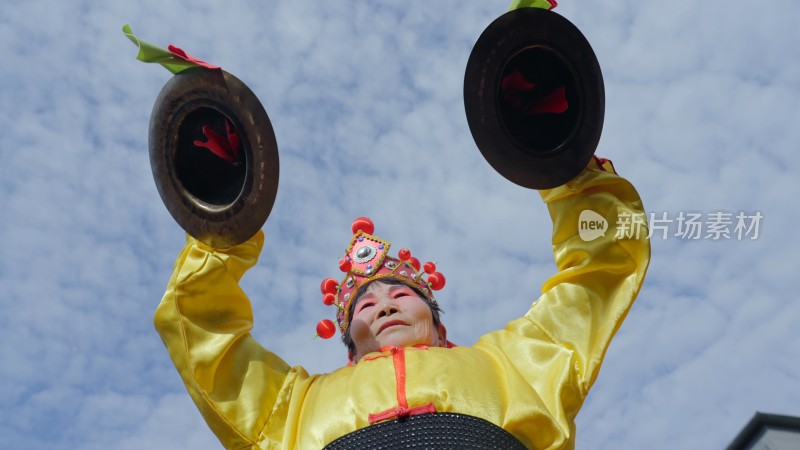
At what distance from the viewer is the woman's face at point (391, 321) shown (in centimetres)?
530

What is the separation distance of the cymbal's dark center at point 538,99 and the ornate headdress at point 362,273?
4.34 ft

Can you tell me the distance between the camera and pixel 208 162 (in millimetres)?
5047

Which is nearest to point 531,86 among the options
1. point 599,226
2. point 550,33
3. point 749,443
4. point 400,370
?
point 550,33

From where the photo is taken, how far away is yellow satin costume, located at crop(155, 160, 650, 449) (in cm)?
463

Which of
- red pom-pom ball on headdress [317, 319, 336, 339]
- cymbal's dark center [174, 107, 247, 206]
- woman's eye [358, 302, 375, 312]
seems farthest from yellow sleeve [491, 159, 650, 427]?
cymbal's dark center [174, 107, 247, 206]

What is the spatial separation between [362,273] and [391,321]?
1.78 feet


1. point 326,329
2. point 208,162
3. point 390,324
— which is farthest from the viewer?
point 326,329

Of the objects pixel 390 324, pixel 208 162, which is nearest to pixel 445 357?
pixel 390 324

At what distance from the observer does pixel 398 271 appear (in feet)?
19.2

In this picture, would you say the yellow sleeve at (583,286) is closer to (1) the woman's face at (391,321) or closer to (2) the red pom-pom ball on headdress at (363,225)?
(1) the woman's face at (391,321)

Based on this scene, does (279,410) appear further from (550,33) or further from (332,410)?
(550,33)

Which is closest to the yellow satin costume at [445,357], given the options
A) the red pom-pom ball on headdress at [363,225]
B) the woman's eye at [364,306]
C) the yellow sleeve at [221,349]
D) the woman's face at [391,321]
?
the yellow sleeve at [221,349]

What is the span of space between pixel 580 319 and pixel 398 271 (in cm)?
126

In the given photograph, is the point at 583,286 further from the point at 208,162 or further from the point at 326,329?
the point at 208,162
